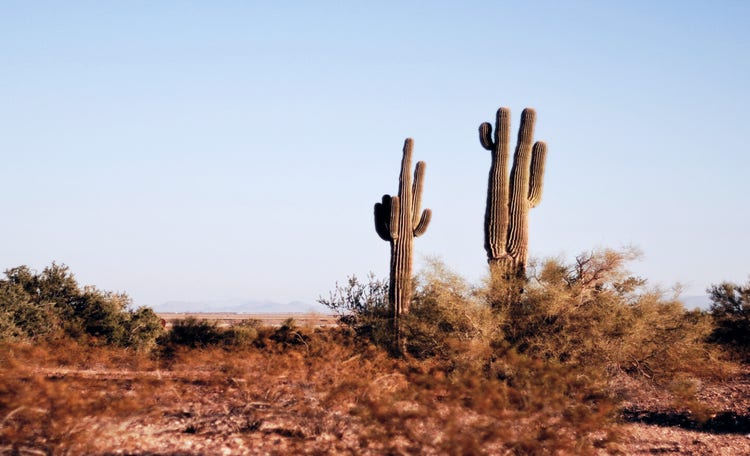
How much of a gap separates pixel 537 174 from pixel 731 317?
30.5 feet

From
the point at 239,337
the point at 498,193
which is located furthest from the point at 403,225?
the point at 239,337

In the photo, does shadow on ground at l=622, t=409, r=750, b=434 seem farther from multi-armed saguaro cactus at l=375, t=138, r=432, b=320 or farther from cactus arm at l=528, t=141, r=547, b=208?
multi-armed saguaro cactus at l=375, t=138, r=432, b=320

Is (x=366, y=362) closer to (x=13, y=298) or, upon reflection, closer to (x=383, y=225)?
(x=383, y=225)

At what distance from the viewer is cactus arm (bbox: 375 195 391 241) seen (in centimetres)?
1992

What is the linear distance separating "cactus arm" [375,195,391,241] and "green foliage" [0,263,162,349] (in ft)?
21.6

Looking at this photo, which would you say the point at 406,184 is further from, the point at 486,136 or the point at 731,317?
the point at 731,317

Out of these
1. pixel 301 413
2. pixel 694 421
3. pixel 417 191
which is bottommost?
pixel 694 421

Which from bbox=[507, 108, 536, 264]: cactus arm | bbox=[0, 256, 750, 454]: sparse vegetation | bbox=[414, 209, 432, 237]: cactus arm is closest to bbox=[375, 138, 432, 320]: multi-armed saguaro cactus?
bbox=[414, 209, 432, 237]: cactus arm

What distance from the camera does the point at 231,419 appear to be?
33.1 ft

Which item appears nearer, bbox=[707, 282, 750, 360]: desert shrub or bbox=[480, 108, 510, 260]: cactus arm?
bbox=[480, 108, 510, 260]: cactus arm

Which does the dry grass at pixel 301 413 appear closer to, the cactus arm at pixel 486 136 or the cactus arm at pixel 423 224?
the cactus arm at pixel 486 136

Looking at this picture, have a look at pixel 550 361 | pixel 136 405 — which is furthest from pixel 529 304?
pixel 136 405

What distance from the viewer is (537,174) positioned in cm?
1823

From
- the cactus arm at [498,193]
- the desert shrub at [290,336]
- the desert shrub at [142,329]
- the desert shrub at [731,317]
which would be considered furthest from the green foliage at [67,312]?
the desert shrub at [731,317]
